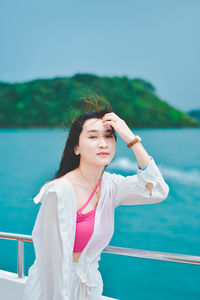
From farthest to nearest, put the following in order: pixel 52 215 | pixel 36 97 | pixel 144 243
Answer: pixel 36 97 → pixel 144 243 → pixel 52 215

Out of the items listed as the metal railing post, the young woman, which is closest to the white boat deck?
the metal railing post

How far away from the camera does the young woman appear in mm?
1058

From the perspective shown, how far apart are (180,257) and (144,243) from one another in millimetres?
21744

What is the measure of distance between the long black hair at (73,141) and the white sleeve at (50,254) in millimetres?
196

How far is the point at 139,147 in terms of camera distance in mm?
1141

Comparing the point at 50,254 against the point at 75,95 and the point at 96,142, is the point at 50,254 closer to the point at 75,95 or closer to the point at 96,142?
the point at 96,142

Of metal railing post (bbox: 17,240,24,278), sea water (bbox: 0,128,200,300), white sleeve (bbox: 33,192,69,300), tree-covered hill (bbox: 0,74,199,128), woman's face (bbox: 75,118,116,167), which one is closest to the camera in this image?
white sleeve (bbox: 33,192,69,300)

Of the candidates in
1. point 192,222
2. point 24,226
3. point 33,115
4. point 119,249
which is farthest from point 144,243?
point 119,249

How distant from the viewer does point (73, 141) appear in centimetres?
126

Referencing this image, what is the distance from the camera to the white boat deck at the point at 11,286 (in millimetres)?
1687

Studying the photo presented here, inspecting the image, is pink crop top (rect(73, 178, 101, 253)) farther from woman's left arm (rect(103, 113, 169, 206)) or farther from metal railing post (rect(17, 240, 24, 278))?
metal railing post (rect(17, 240, 24, 278))

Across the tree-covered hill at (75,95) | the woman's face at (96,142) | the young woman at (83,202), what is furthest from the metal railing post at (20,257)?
the tree-covered hill at (75,95)

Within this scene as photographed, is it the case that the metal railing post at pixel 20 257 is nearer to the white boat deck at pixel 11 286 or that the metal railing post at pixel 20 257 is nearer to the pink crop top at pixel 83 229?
the white boat deck at pixel 11 286

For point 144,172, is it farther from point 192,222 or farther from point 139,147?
point 192,222
